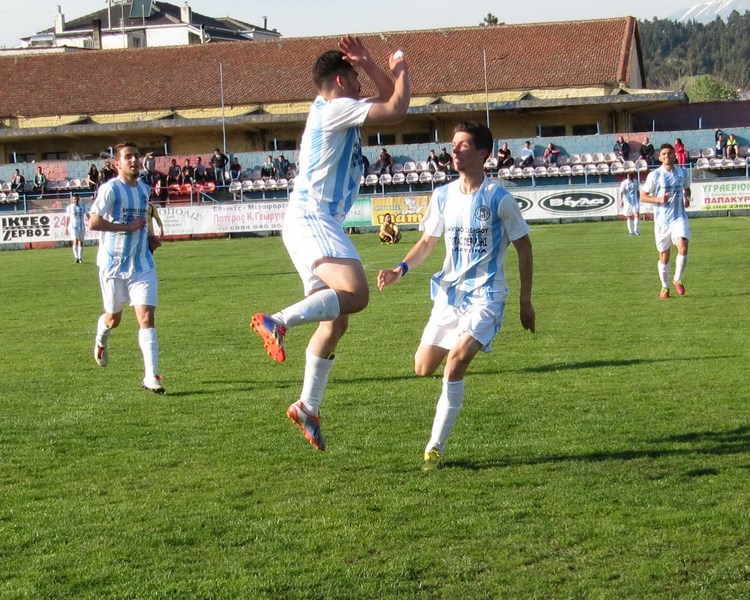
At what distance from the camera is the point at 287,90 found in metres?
56.6

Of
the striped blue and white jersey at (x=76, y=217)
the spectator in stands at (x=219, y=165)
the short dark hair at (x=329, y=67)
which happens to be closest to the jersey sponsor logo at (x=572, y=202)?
the spectator in stands at (x=219, y=165)

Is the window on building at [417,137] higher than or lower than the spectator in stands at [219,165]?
higher

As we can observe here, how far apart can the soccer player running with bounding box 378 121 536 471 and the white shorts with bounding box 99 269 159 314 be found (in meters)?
3.71

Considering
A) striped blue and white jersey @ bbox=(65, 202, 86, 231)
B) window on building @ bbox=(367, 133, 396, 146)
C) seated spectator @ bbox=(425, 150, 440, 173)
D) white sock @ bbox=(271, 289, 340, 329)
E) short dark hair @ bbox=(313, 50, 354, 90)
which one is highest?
window on building @ bbox=(367, 133, 396, 146)

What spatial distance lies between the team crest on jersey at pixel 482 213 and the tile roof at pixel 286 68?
48112 millimetres

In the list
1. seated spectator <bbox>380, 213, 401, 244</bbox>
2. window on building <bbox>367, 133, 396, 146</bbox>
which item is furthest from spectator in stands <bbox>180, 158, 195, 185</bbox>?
seated spectator <bbox>380, 213, 401, 244</bbox>

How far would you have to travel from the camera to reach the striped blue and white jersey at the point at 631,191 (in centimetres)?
3042

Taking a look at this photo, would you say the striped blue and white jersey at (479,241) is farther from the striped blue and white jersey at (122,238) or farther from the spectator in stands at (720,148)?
the spectator in stands at (720,148)

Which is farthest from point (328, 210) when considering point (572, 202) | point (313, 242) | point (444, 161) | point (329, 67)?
point (444, 161)

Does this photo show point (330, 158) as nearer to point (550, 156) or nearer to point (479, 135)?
point (479, 135)

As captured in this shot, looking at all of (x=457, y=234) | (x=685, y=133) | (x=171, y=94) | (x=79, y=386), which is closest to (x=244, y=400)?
(x=79, y=386)

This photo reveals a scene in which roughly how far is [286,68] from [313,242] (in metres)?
53.7

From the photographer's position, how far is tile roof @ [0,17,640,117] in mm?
55531

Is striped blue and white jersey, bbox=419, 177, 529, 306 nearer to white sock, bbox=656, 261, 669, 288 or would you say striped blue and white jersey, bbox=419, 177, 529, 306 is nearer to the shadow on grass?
the shadow on grass
